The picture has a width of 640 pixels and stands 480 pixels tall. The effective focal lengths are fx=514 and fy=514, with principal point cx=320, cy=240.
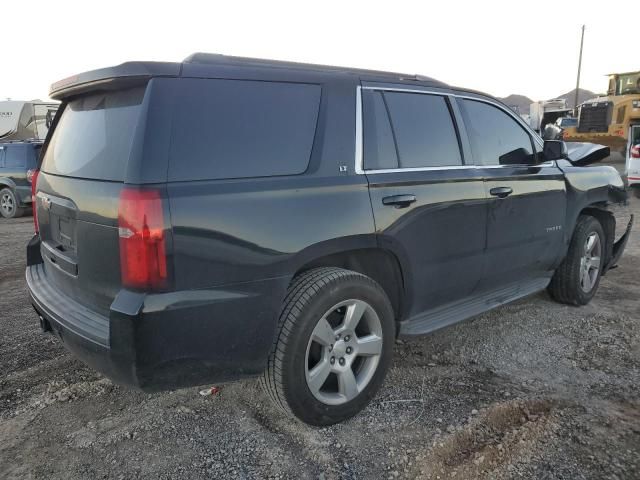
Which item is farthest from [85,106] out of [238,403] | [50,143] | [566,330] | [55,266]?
[566,330]

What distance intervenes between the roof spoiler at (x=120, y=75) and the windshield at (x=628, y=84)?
23.1 m

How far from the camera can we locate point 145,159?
215cm

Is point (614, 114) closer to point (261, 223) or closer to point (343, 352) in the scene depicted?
point (343, 352)

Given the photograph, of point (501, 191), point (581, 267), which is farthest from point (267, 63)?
point (581, 267)

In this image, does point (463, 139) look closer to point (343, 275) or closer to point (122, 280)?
point (343, 275)

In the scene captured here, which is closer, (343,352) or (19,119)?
(343,352)

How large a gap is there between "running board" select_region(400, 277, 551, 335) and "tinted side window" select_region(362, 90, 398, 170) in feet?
3.25

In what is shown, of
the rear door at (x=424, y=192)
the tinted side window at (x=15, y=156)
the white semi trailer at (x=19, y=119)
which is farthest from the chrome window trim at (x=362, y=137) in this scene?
the white semi trailer at (x=19, y=119)

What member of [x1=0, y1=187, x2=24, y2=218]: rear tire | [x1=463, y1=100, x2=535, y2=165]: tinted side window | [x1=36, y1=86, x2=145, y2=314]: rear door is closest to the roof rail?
[x1=36, y1=86, x2=145, y2=314]: rear door

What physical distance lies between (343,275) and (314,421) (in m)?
0.78

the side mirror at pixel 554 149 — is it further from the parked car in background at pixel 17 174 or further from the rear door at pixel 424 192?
the parked car in background at pixel 17 174

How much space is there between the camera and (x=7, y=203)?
1123cm

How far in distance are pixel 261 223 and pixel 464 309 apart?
5.74ft

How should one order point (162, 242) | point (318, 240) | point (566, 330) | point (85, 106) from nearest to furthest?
point (162, 242) < point (318, 240) < point (85, 106) < point (566, 330)
